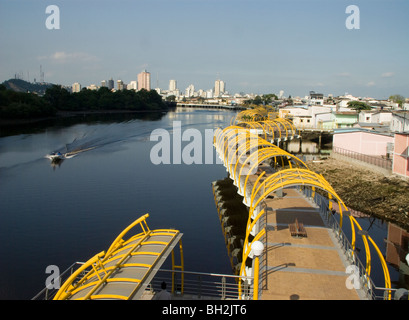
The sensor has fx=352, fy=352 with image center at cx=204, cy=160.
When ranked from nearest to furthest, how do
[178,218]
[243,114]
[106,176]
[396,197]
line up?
1. [178,218]
2. [396,197]
3. [106,176]
4. [243,114]

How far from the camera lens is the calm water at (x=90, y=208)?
13.9 meters

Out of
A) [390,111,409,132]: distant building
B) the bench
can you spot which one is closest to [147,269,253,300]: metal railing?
the bench

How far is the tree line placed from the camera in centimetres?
5575

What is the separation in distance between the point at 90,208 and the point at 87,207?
0.94 ft

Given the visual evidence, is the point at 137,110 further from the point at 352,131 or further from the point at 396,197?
the point at 396,197

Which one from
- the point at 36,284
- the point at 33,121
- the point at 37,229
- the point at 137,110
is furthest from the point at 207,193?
the point at 137,110

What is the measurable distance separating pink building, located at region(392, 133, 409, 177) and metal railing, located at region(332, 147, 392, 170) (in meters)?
1.28

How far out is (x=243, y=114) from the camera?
179ft

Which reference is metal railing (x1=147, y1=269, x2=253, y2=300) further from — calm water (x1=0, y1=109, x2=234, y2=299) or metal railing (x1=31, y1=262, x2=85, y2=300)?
calm water (x1=0, y1=109, x2=234, y2=299)

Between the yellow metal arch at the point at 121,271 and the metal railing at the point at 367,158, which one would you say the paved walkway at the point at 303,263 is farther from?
the metal railing at the point at 367,158

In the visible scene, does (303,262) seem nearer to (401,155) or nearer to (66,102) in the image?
(401,155)
